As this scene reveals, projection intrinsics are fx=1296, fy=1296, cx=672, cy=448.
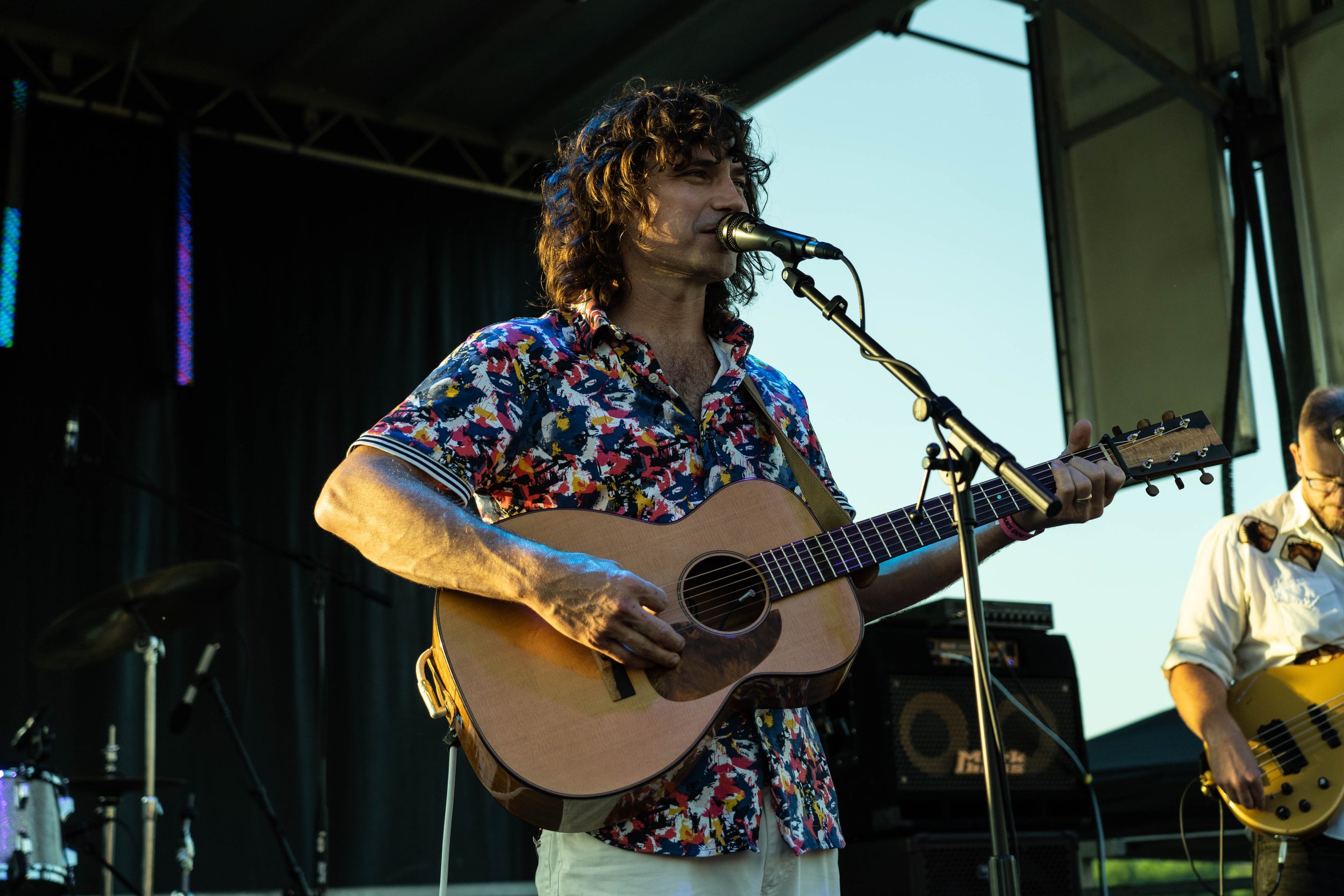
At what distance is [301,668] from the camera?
20.8 feet

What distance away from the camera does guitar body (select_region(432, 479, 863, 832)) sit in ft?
6.25

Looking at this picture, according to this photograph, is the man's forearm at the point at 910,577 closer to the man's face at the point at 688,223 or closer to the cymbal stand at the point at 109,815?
the man's face at the point at 688,223

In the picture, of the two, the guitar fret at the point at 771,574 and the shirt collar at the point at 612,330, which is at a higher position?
the shirt collar at the point at 612,330

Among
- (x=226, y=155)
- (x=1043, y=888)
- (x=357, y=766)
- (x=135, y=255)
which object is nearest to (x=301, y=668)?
(x=357, y=766)

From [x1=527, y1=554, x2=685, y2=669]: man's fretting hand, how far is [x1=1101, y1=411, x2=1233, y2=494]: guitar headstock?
0.87 metres

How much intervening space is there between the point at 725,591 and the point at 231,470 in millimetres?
4842

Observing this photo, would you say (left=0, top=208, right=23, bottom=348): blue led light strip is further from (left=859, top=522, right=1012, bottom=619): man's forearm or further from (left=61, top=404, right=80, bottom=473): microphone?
(left=859, top=522, right=1012, bottom=619): man's forearm

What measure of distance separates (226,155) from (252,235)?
1.42ft

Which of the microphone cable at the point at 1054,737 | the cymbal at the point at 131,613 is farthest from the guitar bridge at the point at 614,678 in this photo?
the cymbal at the point at 131,613

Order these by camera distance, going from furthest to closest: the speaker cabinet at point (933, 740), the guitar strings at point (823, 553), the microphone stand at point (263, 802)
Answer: the microphone stand at point (263, 802) → the speaker cabinet at point (933, 740) → the guitar strings at point (823, 553)

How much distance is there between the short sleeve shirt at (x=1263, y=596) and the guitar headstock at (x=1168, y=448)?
148 cm

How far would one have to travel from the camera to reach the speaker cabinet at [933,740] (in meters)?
4.02

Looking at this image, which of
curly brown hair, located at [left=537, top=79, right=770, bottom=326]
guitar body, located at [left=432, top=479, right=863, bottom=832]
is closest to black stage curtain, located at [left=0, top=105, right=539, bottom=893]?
curly brown hair, located at [left=537, top=79, right=770, bottom=326]

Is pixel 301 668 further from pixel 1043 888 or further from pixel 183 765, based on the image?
pixel 1043 888
